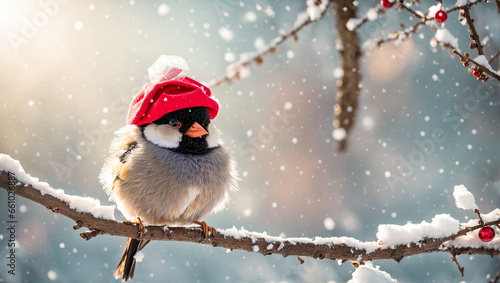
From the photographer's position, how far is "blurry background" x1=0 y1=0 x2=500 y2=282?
1.58 metres

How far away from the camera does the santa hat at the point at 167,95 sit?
975mm

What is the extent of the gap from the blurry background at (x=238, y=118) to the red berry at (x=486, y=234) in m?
0.76

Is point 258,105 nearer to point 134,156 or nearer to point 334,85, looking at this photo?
point 334,85

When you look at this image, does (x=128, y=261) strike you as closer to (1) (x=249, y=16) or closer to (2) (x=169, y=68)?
(2) (x=169, y=68)

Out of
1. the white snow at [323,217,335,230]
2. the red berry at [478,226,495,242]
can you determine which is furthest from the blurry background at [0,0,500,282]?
the red berry at [478,226,495,242]

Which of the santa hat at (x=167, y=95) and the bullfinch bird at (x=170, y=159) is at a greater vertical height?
the santa hat at (x=167, y=95)

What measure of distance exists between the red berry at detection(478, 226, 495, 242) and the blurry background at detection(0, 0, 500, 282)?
761mm

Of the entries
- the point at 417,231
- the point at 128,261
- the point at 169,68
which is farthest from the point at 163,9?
the point at 417,231

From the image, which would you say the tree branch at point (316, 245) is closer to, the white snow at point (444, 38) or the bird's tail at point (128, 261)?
the bird's tail at point (128, 261)

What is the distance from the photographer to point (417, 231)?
92cm

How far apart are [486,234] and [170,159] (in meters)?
0.67

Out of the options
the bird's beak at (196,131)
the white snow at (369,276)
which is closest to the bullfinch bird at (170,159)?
the bird's beak at (196,131)

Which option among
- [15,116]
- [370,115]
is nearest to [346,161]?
[370,115]

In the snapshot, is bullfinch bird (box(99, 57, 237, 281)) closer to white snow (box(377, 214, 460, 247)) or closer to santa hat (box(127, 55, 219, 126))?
santa hat (box(127, 55, 219, 126))
